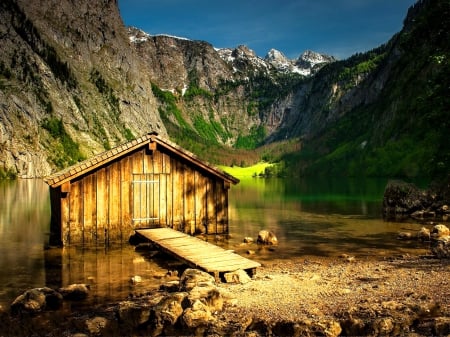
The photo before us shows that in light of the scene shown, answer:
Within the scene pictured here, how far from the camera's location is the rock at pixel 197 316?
11.3m

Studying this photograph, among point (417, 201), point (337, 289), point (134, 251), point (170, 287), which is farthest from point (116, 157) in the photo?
point (417, 201)

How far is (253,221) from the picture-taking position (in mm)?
38188

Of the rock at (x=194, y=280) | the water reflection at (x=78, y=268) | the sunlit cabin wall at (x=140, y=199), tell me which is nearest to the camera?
the rock at (x=194, y=280)

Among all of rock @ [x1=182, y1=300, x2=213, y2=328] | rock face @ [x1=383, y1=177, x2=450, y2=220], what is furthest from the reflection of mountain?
rock face @ [x1=383, y1=177, x2=450, y2=220]

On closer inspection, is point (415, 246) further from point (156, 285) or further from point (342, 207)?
point (342, 207)

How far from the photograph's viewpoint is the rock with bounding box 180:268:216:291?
44.8 ft

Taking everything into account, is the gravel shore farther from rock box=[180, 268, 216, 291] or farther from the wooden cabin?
the wooden cabin

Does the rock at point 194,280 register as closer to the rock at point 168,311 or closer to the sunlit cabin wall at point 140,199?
the rock at point 168,311

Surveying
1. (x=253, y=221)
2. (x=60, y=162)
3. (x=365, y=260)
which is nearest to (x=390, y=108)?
(x=60, y=162)

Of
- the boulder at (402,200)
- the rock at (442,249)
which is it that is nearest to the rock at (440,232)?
the rock at (442,249)

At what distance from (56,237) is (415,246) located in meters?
19.0

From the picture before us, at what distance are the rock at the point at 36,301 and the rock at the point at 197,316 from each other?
474 cm

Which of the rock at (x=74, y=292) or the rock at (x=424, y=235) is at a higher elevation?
the rock at (x=424, y=235)

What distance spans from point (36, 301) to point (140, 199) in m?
12.6
